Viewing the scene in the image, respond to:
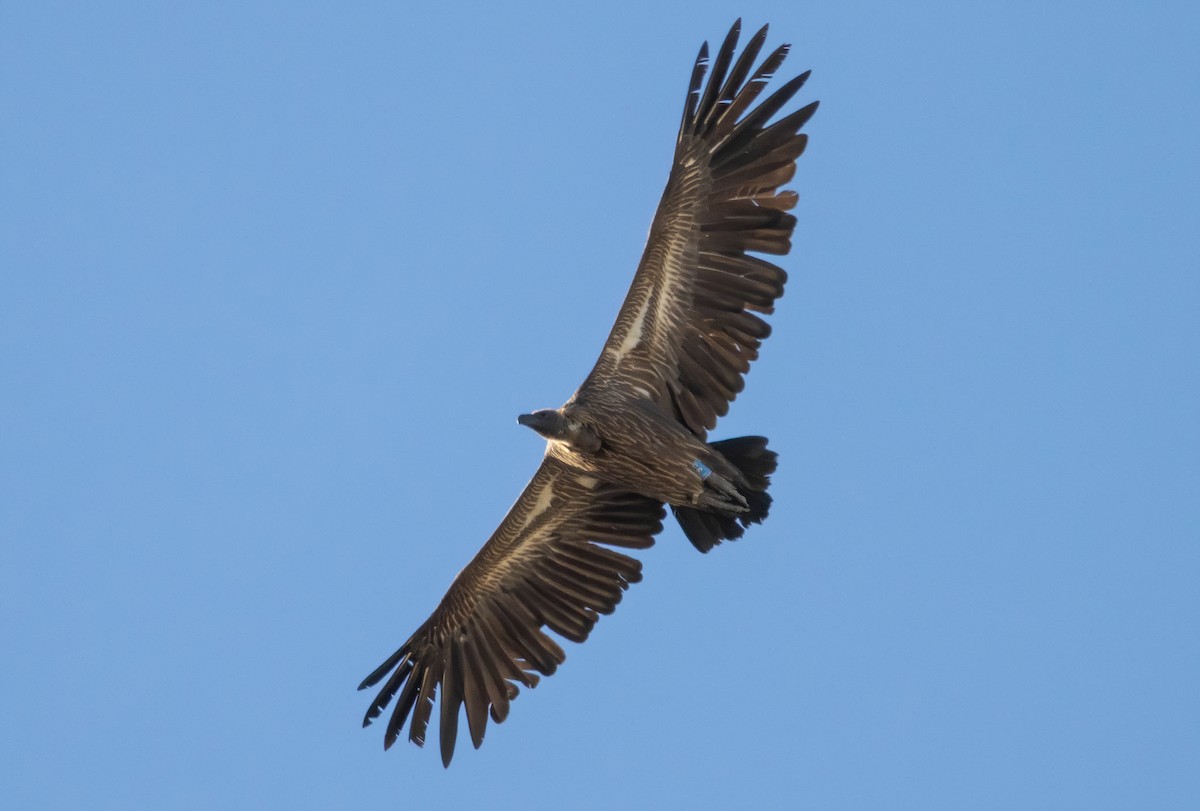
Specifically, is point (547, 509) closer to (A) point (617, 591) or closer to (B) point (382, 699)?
(A) point (617, 591)

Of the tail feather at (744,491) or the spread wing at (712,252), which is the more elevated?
the spread wing at (712,252)

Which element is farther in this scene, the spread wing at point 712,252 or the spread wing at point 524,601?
A: the spread wing at point 524,601

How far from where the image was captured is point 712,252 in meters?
15.8

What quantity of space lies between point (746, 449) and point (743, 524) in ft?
2.31

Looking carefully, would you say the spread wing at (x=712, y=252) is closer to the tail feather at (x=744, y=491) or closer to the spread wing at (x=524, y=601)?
the tail feather at (x=744, y=491)

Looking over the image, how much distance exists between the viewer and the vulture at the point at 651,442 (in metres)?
15.6

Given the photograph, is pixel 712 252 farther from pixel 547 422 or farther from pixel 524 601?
pixel 524 601

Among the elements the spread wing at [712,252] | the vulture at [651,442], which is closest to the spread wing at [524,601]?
the vulture at [651,442]

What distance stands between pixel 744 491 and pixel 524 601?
2614 millimetres

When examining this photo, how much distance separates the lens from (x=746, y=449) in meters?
15.6

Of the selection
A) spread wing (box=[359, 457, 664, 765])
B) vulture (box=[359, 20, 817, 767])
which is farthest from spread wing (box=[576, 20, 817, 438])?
spread wing (box=[359, 457, 664, 765])

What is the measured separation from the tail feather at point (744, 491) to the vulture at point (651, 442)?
0.01 metres

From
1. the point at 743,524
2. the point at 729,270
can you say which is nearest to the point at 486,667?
the point at 743,524

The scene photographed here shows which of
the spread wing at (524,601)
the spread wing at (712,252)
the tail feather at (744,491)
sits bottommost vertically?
the spread wing at (524,601)
